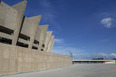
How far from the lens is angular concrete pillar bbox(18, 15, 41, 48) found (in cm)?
2401

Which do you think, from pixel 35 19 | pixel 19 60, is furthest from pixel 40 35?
pixel 19 60

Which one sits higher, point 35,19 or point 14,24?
point 35,19

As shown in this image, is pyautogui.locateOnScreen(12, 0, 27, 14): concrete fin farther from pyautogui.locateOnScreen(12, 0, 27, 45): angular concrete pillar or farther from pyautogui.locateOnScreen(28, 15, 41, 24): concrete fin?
pyautogui.locateOnScreen(28, 15, 41, 24): concrete fin

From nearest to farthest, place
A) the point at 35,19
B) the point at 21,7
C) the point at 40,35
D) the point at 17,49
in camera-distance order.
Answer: the point at 17,49 < the point at 21,7 < the point at 35,19 < the point at 40,35

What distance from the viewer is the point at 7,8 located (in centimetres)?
1909

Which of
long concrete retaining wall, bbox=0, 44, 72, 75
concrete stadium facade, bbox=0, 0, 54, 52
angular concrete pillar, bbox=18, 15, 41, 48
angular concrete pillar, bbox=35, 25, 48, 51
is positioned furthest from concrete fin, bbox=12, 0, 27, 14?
angular concrete pillar, bbox=35, 25, 48, 51

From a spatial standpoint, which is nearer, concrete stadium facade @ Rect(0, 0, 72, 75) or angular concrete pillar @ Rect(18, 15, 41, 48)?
concrete stadium facade @ Rect(0, 0, 72, 75)

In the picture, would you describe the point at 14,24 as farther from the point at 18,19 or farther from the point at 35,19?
the point at 35,19

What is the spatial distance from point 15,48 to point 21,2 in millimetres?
12582

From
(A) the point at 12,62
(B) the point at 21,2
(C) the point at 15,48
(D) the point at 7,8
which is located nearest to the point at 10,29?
(D) the point at 7,8

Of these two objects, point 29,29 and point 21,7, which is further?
point 29,29

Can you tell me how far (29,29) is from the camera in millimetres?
25453

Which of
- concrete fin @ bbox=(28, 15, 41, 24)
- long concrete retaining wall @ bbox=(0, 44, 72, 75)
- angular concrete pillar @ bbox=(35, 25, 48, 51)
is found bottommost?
long concrete retaining wall @ bbox=(0, 44, 72, 75)

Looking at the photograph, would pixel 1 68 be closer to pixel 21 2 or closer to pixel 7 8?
pixel 7 8
